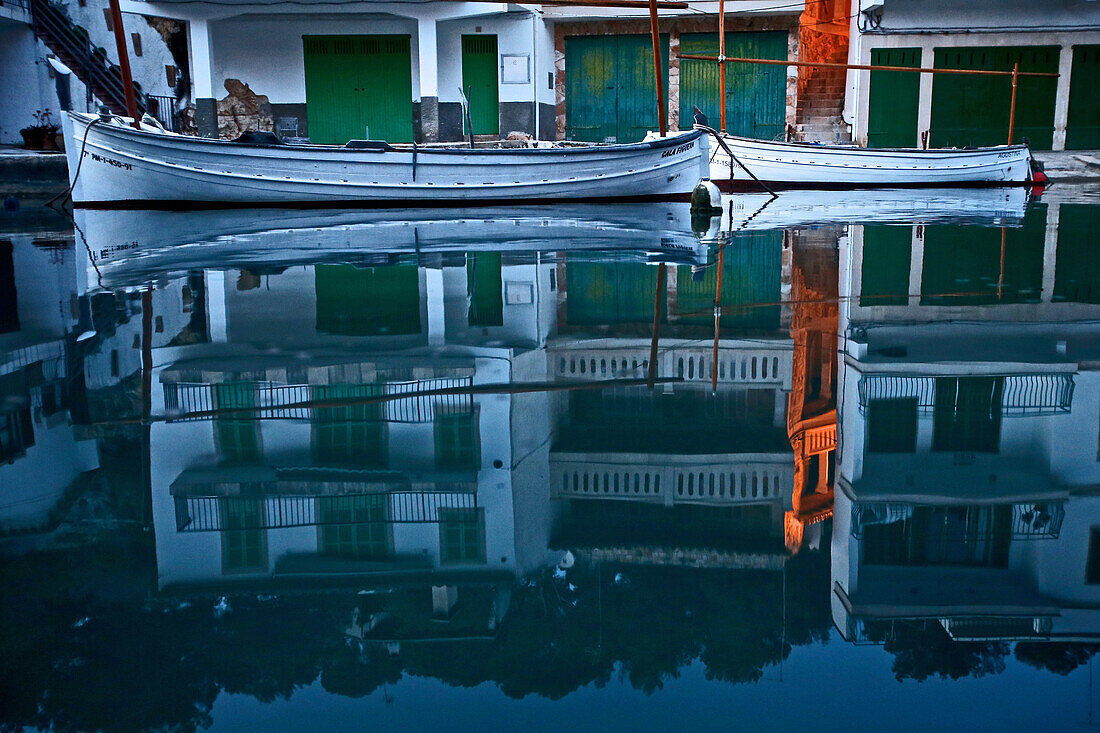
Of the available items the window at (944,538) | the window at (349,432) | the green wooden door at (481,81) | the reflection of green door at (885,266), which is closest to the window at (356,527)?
the window at (349,432)

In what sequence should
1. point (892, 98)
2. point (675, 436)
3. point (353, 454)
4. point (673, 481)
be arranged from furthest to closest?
point (892, 98), point (675, 436), point (353, 454), point (673, 481)

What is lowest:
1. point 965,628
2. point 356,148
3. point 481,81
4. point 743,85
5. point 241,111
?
point 965,628

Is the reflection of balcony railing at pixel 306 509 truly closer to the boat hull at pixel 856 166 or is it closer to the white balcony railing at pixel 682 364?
the white balcony railing at pixel 682 364

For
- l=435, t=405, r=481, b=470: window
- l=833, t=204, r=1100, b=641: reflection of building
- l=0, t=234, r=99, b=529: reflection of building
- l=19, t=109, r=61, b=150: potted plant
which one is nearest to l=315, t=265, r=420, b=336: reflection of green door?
l=0, t=234, r=99, b=529: reflection of building

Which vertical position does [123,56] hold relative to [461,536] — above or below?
above

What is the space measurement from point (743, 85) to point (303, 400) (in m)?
21.3

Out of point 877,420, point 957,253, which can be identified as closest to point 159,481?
point 877,420

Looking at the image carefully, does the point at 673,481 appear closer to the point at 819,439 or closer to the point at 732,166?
the point at 819,439

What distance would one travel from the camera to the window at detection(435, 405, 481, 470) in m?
3.16

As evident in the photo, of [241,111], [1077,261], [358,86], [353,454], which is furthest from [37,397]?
[241,111]

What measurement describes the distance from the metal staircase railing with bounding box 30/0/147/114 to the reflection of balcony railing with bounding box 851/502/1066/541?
22325 mm

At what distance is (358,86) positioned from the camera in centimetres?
2375

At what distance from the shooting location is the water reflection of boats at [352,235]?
895 centimetres

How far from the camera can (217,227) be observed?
12773 mm
